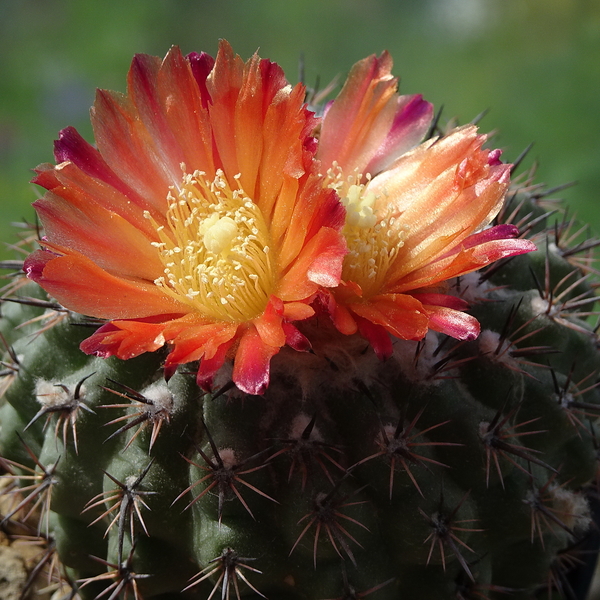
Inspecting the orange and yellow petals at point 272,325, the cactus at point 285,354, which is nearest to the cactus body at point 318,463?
the cactus at point 285,354

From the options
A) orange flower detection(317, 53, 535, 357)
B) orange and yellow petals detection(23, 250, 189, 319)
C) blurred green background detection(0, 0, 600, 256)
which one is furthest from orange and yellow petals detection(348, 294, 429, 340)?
blurred green background detection(0, 0, 600, 256)

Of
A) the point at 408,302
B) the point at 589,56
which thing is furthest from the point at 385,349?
the point at 589,56

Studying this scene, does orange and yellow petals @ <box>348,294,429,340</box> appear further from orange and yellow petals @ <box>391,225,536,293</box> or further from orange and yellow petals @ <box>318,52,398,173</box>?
orange and yellow petals @ <box>318,52,398,173</box>

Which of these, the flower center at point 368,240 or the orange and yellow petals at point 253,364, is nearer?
the orange and yellow petals at point 253,364

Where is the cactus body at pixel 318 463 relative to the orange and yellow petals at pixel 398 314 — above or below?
below

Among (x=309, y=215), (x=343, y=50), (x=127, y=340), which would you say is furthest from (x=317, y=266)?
(x=343, y=50)

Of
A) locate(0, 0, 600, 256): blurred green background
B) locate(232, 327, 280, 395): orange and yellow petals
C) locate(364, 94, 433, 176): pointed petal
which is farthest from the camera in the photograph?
locate(0, 0, 600, 256): blurred green background

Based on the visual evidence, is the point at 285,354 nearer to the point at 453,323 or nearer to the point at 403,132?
the point at 453,323

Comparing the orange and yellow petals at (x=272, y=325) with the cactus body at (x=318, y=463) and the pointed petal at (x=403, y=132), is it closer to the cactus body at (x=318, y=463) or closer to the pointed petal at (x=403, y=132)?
the cactus body at (x=318, y=463)
